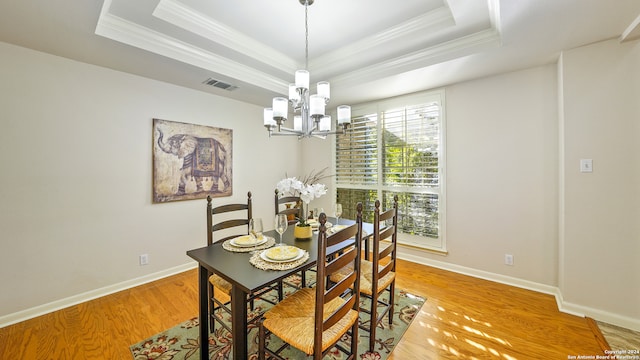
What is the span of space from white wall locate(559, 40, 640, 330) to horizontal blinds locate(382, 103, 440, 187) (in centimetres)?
121

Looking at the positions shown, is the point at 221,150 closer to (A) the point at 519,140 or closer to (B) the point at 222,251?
(B) the point at 222,251

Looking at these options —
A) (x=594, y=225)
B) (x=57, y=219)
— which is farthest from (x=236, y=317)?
(x=594, y=225)

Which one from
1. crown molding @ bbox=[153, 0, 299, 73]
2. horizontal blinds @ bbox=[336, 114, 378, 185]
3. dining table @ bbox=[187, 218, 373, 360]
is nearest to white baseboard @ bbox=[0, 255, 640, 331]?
horizontal blinds @ bbox=[336, 114, 378, 185]

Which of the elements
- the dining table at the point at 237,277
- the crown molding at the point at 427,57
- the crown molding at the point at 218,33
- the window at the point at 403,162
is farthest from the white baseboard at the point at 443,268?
the crown molding at the point at 218,33

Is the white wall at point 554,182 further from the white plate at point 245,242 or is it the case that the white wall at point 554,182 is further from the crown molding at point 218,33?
the white plate at point 245,242

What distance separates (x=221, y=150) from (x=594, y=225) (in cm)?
402

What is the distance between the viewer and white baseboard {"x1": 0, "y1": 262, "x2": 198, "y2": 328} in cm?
210

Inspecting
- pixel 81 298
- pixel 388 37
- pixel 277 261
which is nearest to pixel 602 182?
pixel 388 37

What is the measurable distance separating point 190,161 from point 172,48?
1.31 meters

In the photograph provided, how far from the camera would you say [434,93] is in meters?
3.16

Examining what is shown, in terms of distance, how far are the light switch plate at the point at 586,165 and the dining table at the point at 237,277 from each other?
95.3 inches

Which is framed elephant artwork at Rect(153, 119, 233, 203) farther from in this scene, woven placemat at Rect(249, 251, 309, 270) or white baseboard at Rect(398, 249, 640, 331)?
white baseboard at Rect(398, 249, 640, 331)

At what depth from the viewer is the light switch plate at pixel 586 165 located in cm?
212

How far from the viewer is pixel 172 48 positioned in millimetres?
2283
